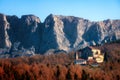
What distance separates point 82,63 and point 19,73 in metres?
26.9

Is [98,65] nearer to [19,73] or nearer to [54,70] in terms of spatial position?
[54,70]

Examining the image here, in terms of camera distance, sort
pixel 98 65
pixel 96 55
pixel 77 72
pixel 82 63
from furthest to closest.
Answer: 1. pixel 96 55
2. pixel 82 63
3. pixel 98 65
4. pixel 77 72

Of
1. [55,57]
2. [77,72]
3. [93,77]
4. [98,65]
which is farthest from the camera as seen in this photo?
[55,57]

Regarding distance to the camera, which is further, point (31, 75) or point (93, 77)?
point (31, 75)

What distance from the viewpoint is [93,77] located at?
7100 centimetres

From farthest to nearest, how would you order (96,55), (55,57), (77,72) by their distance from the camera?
(55,57)
(96,55)
(77,72)

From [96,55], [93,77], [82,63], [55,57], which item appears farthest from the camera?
[55,57]

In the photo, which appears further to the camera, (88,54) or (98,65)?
(88,54)

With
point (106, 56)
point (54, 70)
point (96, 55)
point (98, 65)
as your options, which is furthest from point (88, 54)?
point (54, 70)

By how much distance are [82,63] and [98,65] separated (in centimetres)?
822

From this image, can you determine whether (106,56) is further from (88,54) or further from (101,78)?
(101,78)

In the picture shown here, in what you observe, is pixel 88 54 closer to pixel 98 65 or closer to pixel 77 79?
pixel 98 65

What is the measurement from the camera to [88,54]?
4532 inches

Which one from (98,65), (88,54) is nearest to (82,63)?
(98,65)
